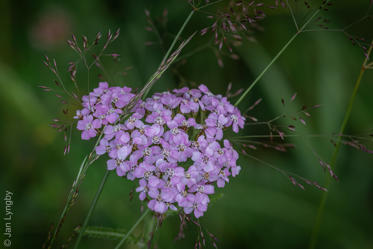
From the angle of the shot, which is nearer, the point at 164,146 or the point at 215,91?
the point at 164,146

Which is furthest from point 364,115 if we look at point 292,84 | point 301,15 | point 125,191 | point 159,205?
point 159,205

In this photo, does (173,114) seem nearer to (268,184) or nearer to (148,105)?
(148,105)

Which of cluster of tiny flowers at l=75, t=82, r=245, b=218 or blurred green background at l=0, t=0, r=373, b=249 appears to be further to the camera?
blurred green background at l=0, t=0, r=373, b=249

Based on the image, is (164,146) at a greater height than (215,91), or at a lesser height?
lesser
